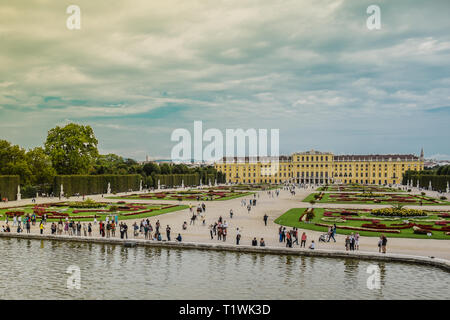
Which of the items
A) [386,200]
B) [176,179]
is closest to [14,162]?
[176,179]

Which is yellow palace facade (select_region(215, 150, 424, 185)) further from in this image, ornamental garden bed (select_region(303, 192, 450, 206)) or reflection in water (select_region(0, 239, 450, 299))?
reflection in water (select_region(0, 239, 450, 299))

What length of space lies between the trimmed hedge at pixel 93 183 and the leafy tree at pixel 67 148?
325cm

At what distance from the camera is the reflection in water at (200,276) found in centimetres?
1437

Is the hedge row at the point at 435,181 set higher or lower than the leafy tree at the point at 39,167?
lower

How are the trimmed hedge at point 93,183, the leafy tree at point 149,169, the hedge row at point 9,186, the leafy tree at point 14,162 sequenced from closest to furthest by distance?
the hedge row at point 9,186
the leafy tree at point 14,162
the trimmed hedge at point 93,183
the leafy tree at point 149,169

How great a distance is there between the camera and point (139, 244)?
74.6 feet

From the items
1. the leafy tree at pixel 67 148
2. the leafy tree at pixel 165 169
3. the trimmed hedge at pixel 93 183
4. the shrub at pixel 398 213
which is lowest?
the shrub at pixel 398 213

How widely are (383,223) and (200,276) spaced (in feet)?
60.7

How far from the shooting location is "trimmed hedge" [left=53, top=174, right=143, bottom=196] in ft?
187

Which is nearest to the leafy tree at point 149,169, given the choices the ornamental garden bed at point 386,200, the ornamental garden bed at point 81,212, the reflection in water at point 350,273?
the ornamental garden bed at point 386,200

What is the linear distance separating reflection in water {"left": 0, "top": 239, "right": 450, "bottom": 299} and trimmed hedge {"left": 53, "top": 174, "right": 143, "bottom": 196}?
37.0 m

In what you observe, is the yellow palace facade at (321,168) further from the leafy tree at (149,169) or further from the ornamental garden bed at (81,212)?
the ornamental garden bed at (81,212)

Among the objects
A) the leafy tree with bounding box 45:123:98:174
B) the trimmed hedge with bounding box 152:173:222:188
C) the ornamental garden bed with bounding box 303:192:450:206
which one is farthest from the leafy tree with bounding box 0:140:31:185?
the ornamental garden bed with bounding box 303:192:450:206
